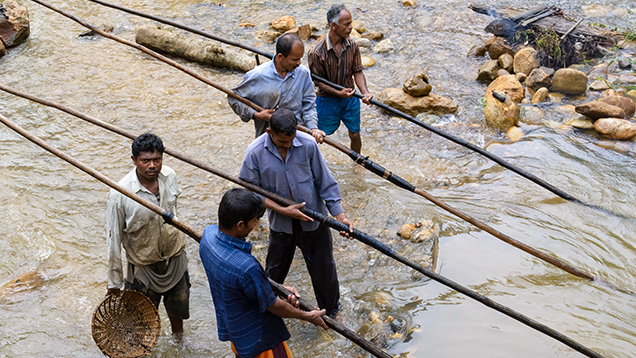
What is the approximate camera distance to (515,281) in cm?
360

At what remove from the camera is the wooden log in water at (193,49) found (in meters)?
7.40

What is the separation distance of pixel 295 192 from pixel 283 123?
1.65 feet

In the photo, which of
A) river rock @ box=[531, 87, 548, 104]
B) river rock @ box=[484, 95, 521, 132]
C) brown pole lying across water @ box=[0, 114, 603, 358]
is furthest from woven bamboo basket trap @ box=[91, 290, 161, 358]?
river rock @ box=[531, 87, 548, 104]

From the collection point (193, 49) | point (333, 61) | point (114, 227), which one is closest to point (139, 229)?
point (114, 227)

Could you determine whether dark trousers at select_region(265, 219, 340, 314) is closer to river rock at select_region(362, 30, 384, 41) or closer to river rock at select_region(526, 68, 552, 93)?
river rock at select_region(526, 68, 552, 93)

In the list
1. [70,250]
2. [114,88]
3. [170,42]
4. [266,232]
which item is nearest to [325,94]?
[266,232]

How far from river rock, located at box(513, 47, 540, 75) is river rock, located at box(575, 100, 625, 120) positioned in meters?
1.32

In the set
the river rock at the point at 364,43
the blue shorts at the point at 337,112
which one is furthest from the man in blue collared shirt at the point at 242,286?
the river rock at the point at 364,43

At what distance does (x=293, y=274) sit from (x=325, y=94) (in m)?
1.80

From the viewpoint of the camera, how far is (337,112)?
15.9 ft

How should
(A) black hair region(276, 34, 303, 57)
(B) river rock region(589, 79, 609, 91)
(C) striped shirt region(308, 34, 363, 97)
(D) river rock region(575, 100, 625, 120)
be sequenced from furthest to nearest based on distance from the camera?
(B) river rock region(589, 79, 609, 91) → (D) river rock region(575, 100, 625, 120) → (C) striped shirt region(308, 34, 363, 97) → (A) black hair region(276, 34, 303, 57)

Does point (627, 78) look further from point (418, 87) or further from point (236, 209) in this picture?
point (236, 209)

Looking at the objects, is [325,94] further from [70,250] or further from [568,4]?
[568,4]

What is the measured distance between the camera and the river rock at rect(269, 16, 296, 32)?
27.8ft
